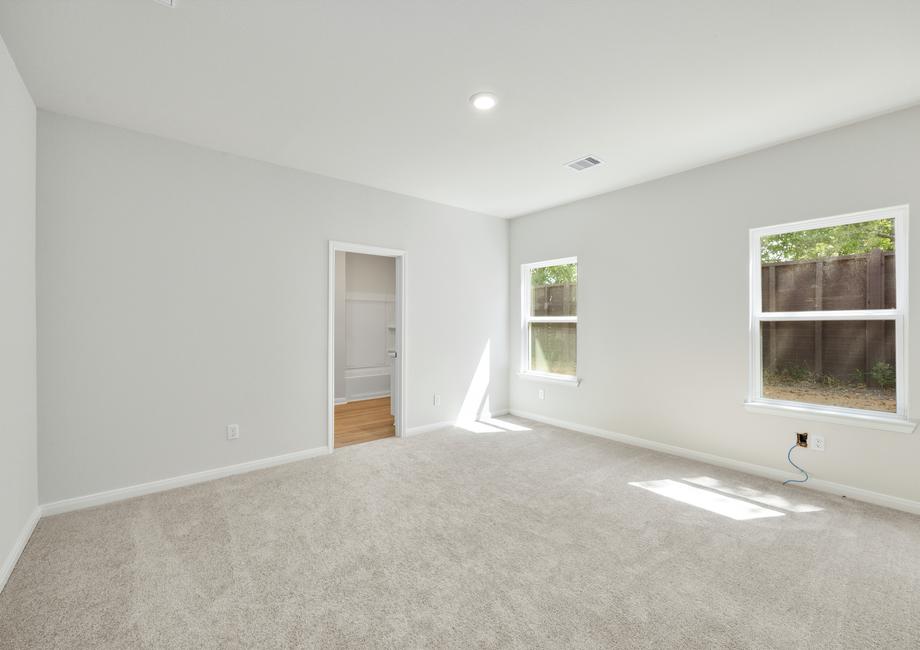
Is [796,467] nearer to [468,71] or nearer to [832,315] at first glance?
[832,315]

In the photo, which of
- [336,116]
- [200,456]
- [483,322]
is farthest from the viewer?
[483,322]

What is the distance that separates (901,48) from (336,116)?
3.17 metres

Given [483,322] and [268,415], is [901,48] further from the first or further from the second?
[268,415]

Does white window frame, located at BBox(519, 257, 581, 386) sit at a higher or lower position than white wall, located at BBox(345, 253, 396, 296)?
lower

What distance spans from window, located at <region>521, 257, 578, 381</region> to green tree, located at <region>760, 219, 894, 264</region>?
6.13 feet

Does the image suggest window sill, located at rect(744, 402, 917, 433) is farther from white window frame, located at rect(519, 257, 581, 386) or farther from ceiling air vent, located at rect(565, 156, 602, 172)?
ceiling air vent, located at rect(565, 156, 602, 172)

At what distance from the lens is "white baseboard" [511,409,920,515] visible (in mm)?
2773

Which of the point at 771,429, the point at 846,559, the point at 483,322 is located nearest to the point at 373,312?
the point at 483,322

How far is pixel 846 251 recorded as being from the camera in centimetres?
303

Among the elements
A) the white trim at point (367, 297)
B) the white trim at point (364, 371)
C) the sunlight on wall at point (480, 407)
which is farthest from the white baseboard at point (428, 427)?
the white trim at point (367, 297)

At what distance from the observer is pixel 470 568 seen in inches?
83.8

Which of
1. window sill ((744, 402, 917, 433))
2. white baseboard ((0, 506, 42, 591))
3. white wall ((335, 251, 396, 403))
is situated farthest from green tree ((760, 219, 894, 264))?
white baseboard ((0, 506, 42, 591))

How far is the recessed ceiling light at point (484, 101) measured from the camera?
255cm

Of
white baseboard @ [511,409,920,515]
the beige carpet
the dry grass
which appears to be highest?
the dry grass
